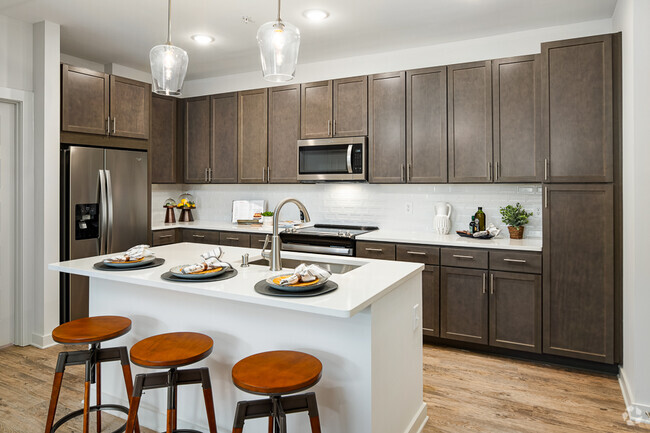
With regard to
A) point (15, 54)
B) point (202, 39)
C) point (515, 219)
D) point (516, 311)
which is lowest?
point (516, 311)

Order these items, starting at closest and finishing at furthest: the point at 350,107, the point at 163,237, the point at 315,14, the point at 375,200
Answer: the point at 315,14, the point at 350,107, the point at 375,200, the point at 163,237

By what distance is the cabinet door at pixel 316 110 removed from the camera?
4344mm

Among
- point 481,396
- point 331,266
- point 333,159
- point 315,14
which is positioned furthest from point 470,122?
point 481,396

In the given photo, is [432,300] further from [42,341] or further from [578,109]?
[42,341]

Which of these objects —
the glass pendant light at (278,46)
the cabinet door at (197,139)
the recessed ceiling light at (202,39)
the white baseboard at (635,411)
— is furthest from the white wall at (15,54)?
the white baseboard at (635,411)

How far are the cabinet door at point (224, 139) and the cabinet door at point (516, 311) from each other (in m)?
3.01

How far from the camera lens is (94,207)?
395cm

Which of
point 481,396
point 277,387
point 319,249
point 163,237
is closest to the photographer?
point 277,387

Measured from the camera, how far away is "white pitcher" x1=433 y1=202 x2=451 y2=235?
13.1ft

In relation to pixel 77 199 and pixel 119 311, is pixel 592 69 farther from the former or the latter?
pixel 77 199

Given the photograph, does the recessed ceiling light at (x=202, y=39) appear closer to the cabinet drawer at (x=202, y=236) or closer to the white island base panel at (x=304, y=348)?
the cabinet drawer at (x=202, y=236)

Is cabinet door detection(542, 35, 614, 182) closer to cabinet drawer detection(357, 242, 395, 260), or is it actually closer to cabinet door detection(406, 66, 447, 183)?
cabinet door detection(406, 66, 447, 183)

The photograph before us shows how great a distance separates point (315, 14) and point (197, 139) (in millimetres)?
2351

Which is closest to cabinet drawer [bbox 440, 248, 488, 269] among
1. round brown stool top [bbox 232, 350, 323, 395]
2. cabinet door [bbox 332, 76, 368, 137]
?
cabinet door [bbox 332, 76, 368, 137]
